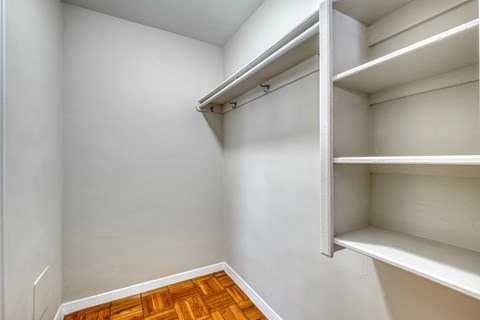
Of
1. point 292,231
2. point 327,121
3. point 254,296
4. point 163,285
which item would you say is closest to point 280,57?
point 327,121

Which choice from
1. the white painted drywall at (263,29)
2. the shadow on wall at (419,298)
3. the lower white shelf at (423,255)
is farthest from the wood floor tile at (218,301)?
the white painted drywall at (263,29)

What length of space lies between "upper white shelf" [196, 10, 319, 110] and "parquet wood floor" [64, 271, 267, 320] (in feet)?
6.11

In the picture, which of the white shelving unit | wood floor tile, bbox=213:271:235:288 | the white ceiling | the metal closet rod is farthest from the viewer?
wood floor tile, bbox=213:271:235:288

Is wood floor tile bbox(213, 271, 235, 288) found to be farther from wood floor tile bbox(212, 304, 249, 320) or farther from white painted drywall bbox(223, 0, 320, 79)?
white painted drywall bbox(223, 0, 320, 79)

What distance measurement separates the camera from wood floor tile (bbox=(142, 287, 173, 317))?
1.79 metres

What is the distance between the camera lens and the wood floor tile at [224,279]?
2.13 m

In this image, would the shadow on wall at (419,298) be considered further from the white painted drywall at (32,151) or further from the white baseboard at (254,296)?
the white painted drywall at (32,151)

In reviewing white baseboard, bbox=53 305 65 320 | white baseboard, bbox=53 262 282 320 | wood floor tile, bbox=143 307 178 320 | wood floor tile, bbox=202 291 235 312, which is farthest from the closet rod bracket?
white baseboard, bbox=53 305 65 320

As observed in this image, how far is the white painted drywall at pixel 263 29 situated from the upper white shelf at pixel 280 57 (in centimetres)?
26

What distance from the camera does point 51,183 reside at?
1534mm

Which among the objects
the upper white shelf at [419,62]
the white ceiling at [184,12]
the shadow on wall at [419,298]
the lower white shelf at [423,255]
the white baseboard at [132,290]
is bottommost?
the white baseboard at [132,290]

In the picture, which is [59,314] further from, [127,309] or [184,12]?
[184,12]

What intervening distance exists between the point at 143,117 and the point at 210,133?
0.70m

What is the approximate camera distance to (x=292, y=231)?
4.82 feet
